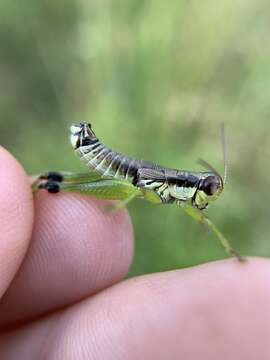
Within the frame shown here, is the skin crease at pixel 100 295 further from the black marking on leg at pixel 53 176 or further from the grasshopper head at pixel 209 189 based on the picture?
the grasshopper head at pixel 209 189

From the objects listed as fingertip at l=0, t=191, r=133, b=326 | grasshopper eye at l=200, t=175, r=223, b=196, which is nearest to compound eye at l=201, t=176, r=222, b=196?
grasshopper eye at l=200, t=175, r=223, b=196

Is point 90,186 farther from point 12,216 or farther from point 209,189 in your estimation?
point 209,189

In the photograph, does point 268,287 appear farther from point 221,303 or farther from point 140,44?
point 140,44

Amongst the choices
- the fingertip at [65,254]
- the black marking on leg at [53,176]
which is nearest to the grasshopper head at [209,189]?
the fingertip at [65,254]

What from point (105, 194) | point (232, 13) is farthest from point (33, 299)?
point (232, 13)

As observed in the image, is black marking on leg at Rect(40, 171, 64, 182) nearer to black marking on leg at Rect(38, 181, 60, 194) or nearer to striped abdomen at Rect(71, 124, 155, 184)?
black marking on leg at Rect(38, 181, 60, 194)

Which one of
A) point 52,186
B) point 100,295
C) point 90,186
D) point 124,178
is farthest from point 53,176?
point 100,295
